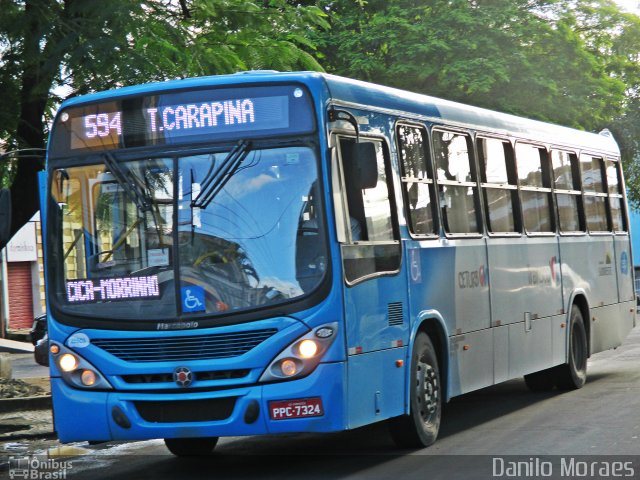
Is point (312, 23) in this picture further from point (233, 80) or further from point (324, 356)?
point (324, 356)

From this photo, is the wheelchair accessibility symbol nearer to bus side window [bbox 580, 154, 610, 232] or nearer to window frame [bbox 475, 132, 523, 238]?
window frame [bbox 475, 132, 523, 238]

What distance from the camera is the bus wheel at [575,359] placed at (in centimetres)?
1519

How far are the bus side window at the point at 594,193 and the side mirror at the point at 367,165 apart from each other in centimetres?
710

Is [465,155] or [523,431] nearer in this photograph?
[523,431]

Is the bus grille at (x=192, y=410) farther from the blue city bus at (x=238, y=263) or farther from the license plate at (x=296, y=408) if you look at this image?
the license plate at (x=296, y=408)

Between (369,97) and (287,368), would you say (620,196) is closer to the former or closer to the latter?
(369,97)

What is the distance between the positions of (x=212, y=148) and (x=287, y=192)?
0.65m

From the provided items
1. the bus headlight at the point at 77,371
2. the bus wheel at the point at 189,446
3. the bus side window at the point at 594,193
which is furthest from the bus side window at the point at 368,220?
the bus side window at the point at 594,193

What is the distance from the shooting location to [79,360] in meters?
9.75

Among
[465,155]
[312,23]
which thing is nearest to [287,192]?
[465,155]

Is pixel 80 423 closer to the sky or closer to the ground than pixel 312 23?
closer to the ground

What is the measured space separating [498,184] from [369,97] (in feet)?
9.83

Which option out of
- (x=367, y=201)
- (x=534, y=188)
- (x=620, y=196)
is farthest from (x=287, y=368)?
(x=620, y=196)

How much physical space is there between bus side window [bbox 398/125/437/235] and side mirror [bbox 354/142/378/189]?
4.20 feet
